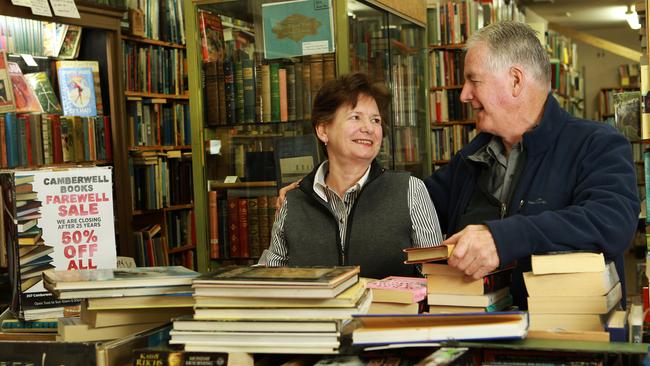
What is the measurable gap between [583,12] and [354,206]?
1133 centimetres

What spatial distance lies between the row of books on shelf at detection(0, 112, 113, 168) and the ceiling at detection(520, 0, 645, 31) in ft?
26.2

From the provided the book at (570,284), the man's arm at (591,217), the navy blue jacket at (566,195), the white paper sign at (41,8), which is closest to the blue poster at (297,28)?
the white paper sign at (41,8)

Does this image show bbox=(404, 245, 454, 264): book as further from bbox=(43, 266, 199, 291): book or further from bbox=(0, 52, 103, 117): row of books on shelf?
bbox=(0, 52, 103, 117): row of books on shelf

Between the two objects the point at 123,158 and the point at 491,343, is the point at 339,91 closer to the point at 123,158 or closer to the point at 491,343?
the point at 491,343

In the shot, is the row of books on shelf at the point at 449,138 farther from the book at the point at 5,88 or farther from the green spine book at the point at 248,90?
the book at the point at 5,88

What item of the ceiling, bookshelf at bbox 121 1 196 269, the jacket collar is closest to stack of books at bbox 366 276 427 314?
the jacket collar

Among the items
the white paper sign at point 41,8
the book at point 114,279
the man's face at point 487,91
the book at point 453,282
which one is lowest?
the book at point 453,282

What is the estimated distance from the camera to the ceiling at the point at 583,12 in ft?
38.8

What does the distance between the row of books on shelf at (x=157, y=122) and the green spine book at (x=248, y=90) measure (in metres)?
2.03

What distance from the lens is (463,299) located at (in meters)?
1.68

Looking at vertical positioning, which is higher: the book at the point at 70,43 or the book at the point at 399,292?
the book at the point at 70,43

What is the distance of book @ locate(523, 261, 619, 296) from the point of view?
1.58 metres

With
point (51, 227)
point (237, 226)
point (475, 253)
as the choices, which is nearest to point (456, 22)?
point (237, 226)

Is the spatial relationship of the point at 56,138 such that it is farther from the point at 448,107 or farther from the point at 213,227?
the point at 448,107
